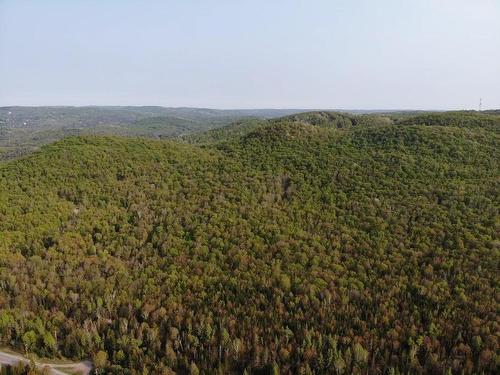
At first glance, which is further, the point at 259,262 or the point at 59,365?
the point at 259,262

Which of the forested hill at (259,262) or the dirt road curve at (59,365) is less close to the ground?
the forested hill at (259,262)

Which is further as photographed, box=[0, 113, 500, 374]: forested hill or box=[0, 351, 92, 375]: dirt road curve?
box=[0, 113, 500, 374]: forested hill

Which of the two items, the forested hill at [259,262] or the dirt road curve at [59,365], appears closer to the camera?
the dirt road curve at [59,365]

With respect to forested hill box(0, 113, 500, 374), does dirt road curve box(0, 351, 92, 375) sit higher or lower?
lower

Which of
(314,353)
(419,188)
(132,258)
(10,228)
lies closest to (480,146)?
(419,188)
